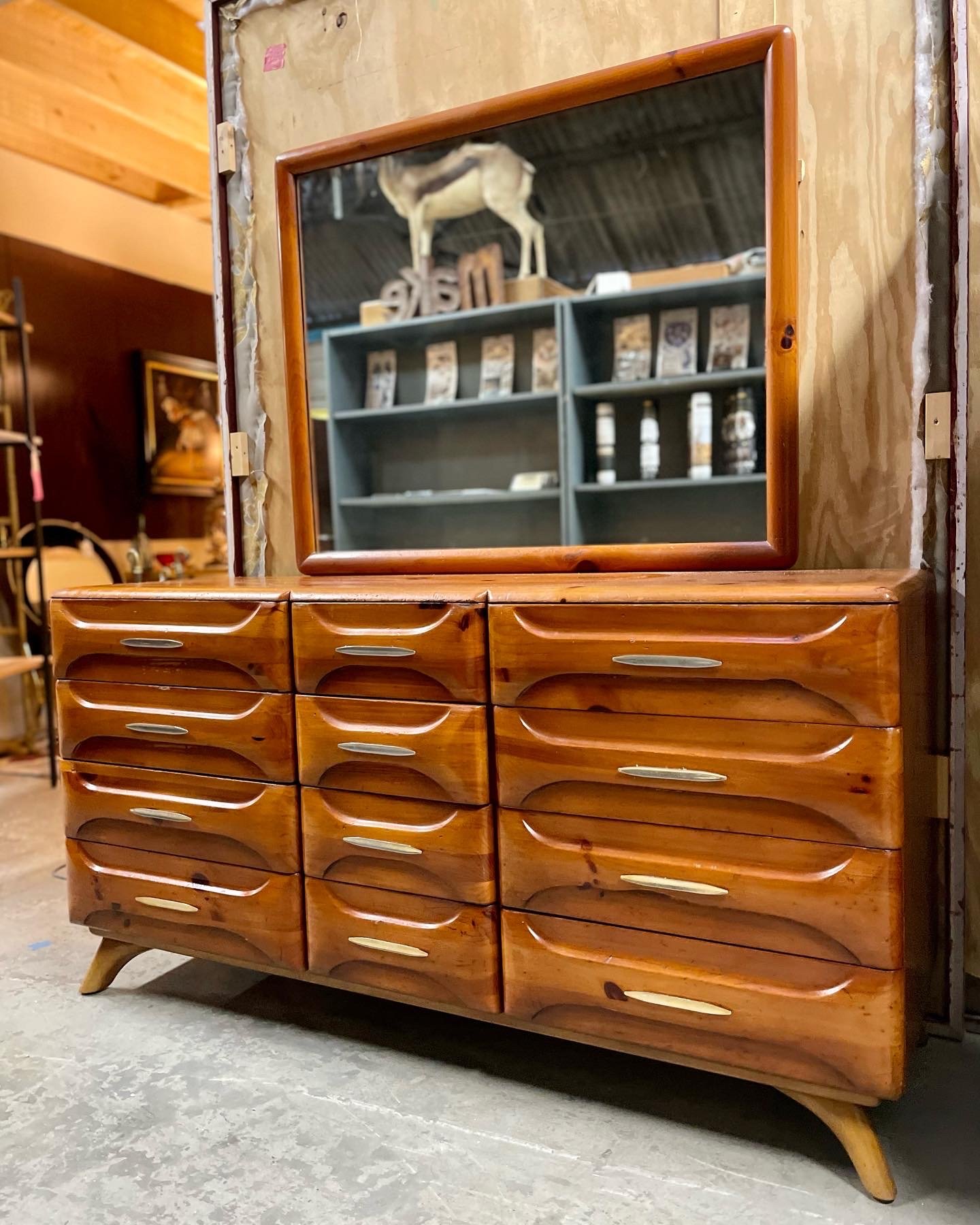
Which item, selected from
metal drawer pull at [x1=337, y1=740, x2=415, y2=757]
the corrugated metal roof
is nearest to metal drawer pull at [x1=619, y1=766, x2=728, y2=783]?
metal drawer pull at [x1=337, y1=740, x2=415, y2=757]

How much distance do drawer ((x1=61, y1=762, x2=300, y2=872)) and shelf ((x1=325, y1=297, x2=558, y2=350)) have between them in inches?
45.3

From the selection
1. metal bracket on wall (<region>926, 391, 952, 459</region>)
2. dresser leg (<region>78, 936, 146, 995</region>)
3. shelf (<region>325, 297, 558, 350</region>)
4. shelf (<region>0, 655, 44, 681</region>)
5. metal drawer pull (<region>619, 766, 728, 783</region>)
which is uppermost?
shelf (<region>325, 297, 558, 350</region>)

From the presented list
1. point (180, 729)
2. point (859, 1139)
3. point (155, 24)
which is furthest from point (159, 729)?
point (155, 24)

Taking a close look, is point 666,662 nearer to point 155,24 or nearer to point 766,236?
point 766,236

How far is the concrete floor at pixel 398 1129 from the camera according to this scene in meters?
1.29

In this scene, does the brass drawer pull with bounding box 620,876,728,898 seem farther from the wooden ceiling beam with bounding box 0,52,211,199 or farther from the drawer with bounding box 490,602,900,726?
the wooden ceiling beam with bounding box 0,52,211,199

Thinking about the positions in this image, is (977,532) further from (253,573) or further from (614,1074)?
(253,573)

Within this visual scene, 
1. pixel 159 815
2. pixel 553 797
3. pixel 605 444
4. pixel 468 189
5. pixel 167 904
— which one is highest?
pixel 468 189

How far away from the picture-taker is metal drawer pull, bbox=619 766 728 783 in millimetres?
1342

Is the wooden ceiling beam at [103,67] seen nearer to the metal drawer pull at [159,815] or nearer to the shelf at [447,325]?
the shelf at [447,325]

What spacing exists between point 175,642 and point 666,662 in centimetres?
94

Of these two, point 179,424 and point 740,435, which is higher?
point 179,424

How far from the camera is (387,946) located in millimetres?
1619

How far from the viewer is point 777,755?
4.29 feet
